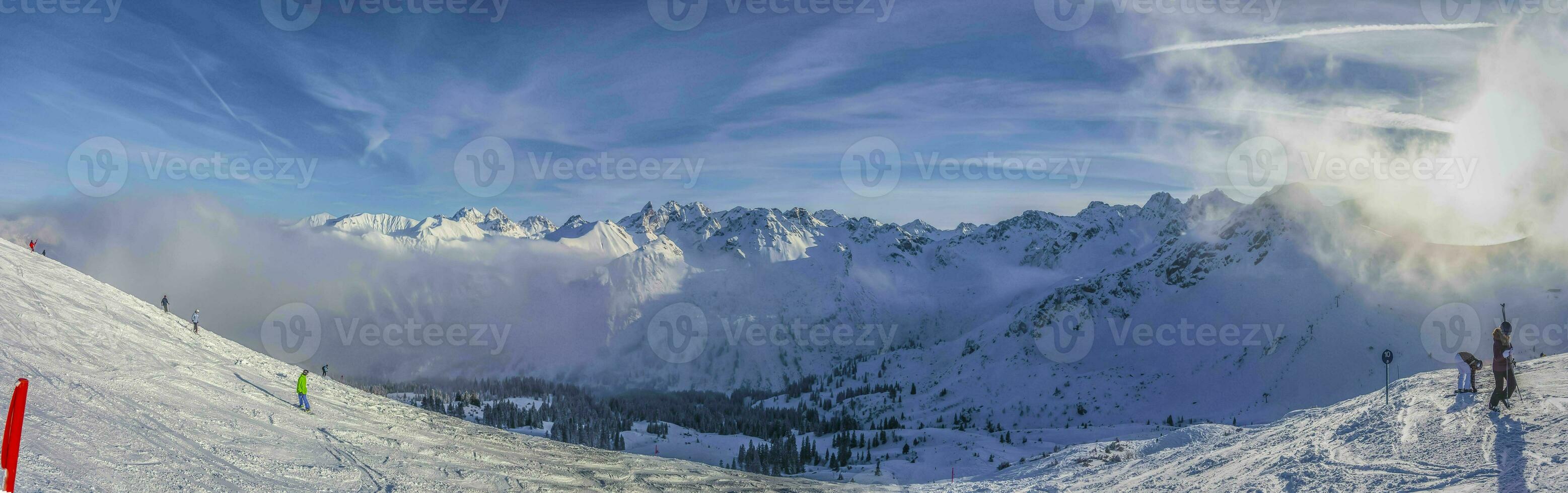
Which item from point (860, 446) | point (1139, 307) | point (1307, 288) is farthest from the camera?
point (1139, 307)

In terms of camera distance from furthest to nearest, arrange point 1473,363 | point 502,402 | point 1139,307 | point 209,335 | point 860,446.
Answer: point 502,402
point 1139,307
point 860,446
point 209,335
point 1473,363

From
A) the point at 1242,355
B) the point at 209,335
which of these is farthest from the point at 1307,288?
the point at 209,335

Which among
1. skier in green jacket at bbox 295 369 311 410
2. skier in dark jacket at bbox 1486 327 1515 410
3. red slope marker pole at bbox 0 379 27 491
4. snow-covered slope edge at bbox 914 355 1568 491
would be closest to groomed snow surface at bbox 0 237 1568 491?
snow-covered slope edge at bbox 914 355 1568 491

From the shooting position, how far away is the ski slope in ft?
67.8

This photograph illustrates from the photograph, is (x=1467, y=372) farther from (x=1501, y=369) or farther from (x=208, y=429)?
(x=208, y=429)

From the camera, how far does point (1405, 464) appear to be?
62.5 feet

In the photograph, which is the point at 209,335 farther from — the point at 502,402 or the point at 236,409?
the point at 502,402

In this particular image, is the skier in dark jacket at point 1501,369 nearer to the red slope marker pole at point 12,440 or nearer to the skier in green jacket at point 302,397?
the red slope marker pole at point 12,440

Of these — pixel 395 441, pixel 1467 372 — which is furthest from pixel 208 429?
pixel 1467 372

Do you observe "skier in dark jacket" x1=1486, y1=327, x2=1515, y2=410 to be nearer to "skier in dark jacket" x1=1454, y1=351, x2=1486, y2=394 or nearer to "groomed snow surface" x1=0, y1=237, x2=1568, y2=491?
"groomed snow surface" x1=0, y1=237, x2=1568, y2=491

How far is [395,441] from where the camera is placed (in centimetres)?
3091

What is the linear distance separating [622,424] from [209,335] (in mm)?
140019

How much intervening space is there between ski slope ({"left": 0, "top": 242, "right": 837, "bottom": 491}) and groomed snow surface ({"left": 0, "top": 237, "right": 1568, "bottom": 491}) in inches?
4.2

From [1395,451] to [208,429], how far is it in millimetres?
41071
